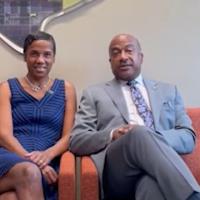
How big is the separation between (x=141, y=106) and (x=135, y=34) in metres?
0.56

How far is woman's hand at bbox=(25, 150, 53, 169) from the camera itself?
208 cm

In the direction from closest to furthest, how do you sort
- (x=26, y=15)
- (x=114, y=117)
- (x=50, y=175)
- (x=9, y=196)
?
(x=9, y=196), (x=50, y=175), (x=114, y=117), (x=26, y=15)

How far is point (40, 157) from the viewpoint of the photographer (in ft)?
6.96

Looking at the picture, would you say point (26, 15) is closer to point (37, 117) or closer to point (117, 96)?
point (37, 117)

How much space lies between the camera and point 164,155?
5.86ft

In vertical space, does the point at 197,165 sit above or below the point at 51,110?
below

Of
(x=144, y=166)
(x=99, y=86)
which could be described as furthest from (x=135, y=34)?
(x=144, y=166)

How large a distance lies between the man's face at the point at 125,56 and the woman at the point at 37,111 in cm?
32

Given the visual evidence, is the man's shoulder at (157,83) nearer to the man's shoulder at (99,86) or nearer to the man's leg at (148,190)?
the man's shoulder at (99,86)

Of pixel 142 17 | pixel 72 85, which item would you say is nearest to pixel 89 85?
pixel 72 85

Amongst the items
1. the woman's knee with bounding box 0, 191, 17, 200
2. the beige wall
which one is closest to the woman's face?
the beige wall

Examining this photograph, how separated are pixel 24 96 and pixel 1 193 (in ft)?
2.08

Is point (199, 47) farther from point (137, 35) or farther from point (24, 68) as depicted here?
point (24, 68)

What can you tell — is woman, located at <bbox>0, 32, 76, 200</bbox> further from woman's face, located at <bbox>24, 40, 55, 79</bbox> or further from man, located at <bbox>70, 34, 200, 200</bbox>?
man, located at <bbox>70, 34, 200, 200</bbox>
